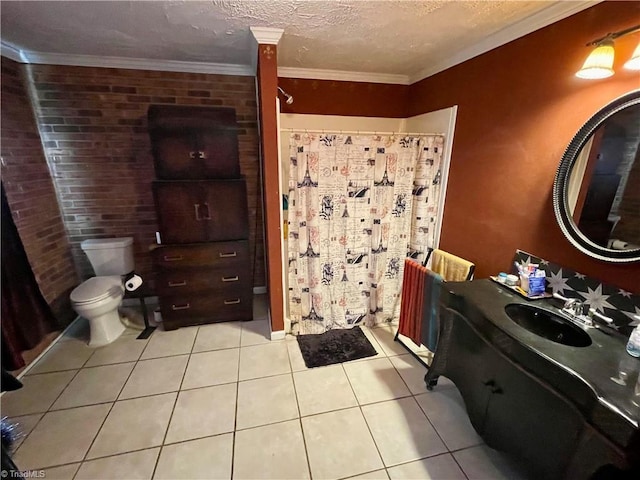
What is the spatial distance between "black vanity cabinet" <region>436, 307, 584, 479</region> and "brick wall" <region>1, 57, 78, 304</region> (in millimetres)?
3064

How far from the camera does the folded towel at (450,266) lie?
6.55 feet

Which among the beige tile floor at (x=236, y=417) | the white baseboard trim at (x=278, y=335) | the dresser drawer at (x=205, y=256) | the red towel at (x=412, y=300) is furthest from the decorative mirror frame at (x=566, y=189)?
the dresser drawer at (x=205, y=256)

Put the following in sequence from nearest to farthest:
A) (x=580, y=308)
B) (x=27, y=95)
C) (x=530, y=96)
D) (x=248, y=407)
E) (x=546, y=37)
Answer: (x=580, y=308) → (x=546, y=37) → (x=530, y=96) → (x=248, y=407) → (x=27, y=95)

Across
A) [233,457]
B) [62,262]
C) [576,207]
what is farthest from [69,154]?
[576,207]

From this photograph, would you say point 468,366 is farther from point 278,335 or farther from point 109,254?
point 109,254

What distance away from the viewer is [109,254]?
2424 millimetres

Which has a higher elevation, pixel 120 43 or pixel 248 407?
pixel 120 43

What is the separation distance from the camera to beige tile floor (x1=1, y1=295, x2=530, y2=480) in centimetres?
138

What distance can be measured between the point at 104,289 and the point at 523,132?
10.5 ft

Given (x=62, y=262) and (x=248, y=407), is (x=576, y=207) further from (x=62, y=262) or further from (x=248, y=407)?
(x=62, y=262)

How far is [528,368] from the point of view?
1125 millimetres

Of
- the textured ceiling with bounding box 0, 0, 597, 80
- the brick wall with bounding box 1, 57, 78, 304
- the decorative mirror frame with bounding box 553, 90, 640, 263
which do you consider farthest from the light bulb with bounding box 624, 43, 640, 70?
the brick wall with bounding box 1, 57, 78, 304

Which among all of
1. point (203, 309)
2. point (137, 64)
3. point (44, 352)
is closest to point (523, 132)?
point (203, 309)

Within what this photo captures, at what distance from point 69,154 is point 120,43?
3.64ft
